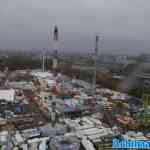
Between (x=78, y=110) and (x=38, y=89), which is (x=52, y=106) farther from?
(x=38, y=89)

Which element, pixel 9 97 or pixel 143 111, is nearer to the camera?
pixel 143 111

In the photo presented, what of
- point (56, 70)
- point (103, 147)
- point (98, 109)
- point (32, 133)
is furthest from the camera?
point (56, 70)

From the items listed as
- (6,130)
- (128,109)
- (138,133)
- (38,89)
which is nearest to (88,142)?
(138,133)

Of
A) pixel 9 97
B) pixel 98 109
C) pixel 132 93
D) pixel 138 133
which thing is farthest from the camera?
pixel 132 93

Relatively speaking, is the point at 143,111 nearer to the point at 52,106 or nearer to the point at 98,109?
the point at 98,109

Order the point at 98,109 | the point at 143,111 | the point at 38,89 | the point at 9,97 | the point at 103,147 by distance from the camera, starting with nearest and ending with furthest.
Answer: the point at 103,147
the point at 143,111
the point at 98,109
the point at 9,97
the point at 38,89

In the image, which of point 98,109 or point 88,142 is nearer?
point 88,142

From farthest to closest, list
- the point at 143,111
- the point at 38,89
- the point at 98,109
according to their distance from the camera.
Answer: the point at 38,89, the point at 98,109, the point at 143,111

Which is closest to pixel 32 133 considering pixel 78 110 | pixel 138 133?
pixel 78 110

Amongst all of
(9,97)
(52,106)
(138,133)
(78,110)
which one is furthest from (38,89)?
(138,133)
